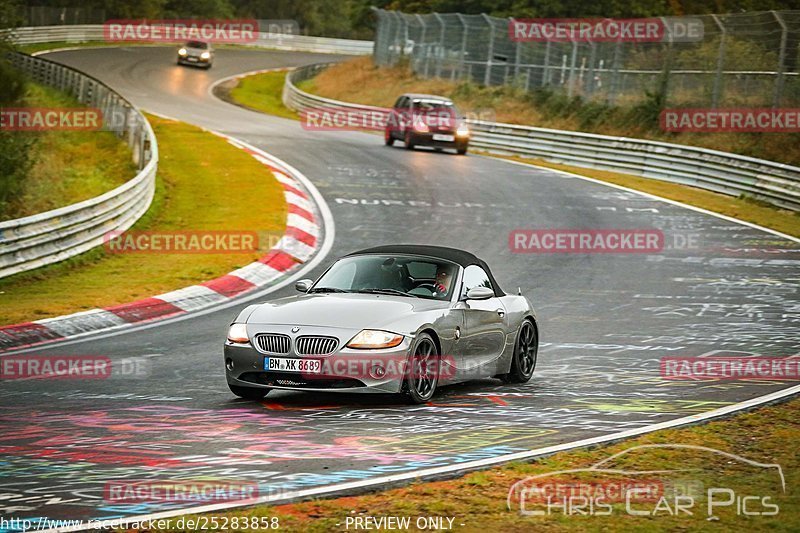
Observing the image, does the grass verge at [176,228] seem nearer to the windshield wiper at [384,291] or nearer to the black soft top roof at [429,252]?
the black soft top roof at [429,252]

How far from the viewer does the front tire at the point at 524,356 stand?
11742 millimetres

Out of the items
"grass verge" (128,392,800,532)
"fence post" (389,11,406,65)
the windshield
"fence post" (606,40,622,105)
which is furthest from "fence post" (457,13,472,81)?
"grass verge" (128,392,800,532)

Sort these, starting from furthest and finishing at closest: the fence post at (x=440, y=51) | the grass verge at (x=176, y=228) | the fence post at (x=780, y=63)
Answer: the fence post at (x=440, y=51) → the fence post at (x=780, y=63) → the grass verge at (x=176, y=228)

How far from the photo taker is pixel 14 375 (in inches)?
457

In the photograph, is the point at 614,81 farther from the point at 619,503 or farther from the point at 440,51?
the point at 619,503

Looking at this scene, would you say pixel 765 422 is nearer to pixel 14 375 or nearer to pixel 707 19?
pixel 14 375

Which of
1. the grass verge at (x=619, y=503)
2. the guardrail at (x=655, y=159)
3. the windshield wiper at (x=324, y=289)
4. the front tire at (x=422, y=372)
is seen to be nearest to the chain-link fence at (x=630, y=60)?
the guardrail at (x=655, y=159)

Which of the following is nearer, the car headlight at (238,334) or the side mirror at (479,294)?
the car headlight at (238,334)

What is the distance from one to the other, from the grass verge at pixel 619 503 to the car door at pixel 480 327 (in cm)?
255

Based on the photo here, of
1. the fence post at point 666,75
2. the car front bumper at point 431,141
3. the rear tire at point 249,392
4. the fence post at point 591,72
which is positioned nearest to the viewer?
the rear tire at point 249,392

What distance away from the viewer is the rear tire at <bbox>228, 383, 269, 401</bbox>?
10117 mm

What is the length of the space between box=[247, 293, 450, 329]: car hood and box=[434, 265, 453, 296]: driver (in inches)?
8.7

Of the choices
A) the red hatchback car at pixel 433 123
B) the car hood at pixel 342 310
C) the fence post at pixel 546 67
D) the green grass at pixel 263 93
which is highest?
the fence post at pixel 546 67

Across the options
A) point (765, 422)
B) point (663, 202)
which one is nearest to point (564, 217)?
point (663, 202)
